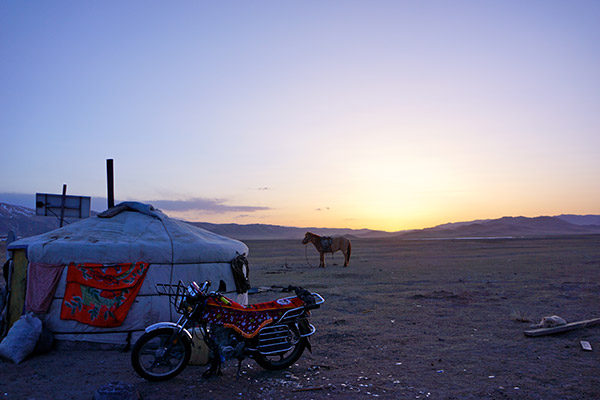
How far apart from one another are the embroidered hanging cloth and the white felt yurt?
0.03 m

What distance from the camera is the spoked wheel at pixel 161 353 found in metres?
5.53

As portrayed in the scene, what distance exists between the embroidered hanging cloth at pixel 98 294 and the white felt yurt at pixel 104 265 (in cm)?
3

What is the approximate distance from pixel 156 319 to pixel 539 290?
34.8 feet

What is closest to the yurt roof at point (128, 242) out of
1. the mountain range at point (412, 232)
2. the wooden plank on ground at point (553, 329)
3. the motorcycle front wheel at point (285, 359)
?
the motorcycle front wheel at point (285, 359)

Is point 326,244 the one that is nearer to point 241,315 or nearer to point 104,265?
point 104,265

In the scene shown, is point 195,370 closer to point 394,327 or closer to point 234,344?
point 234,344

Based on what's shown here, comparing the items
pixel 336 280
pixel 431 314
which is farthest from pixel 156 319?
pixel 336 280

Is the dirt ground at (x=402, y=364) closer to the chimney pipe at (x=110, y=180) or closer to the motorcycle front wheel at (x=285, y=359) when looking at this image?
the motorcycle front wheel at (x=285, y=359)

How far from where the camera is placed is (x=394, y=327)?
28.7 ft

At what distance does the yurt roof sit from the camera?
284 inches

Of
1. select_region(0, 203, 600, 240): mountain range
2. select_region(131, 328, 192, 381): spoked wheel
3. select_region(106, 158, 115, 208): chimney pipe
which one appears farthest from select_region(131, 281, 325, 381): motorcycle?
select_region(0, 203, 600, 240): mountain range

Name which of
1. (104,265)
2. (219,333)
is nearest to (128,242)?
(104,265)

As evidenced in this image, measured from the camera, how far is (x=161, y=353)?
5598 millimetres

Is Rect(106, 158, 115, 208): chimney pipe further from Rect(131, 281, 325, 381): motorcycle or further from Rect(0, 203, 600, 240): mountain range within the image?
Rect(0, 203, 600, 240): mountain range
